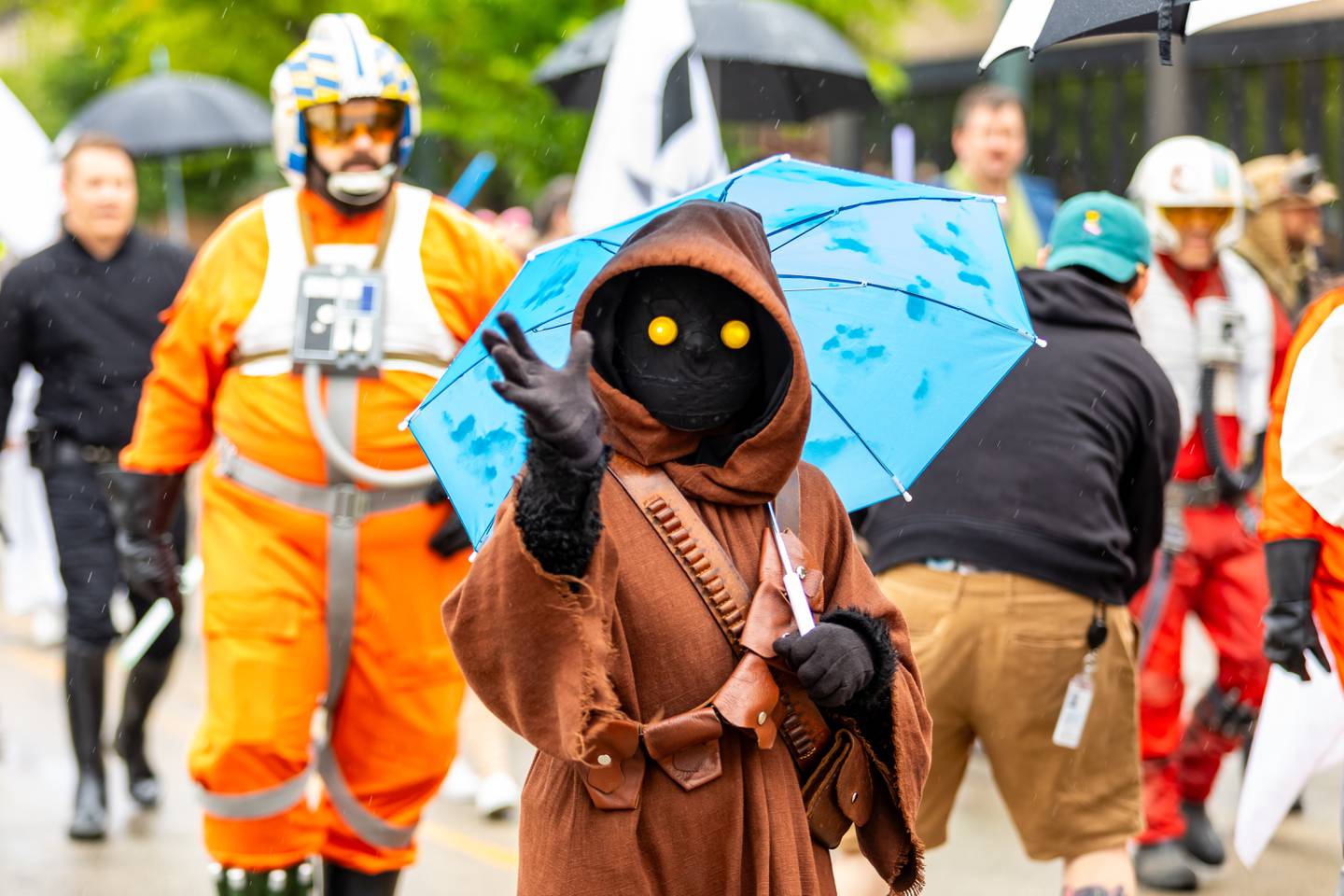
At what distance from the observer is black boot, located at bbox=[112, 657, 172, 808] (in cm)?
677

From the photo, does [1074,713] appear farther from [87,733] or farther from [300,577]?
[87,733]

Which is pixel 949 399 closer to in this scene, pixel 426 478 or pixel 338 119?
pixel 426 478

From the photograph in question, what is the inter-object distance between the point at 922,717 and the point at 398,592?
2013 mm

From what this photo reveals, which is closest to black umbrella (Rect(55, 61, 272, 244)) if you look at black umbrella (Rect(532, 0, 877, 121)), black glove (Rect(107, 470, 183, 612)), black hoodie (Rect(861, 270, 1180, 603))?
black umbrella (Rect(532, 0, 877, 121))

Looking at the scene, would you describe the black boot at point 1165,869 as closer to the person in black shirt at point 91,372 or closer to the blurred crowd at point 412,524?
the blurred crowd at point 412,524

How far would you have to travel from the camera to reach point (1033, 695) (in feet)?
15.2

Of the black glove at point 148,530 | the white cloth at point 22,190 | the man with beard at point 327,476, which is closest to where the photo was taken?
the man with beard at point 327,476

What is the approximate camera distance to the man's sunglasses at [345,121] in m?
4.87

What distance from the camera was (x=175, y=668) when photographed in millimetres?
9703

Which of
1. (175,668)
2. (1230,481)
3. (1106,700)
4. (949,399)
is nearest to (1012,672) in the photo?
(1106,700)

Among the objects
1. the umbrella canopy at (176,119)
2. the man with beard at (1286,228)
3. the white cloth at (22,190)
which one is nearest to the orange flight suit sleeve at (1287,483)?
the man with beard at (1286,228)

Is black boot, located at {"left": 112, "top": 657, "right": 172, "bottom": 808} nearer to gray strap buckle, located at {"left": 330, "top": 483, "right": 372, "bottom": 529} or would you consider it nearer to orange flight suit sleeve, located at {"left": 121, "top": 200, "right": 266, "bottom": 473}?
orange flight suit sleeve, located at {"left": 121, "top": 200, "right": 266, "bottom": 473}

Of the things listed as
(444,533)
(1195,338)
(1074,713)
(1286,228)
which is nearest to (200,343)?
(444,533)

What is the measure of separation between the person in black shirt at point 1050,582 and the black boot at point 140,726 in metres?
3.18
